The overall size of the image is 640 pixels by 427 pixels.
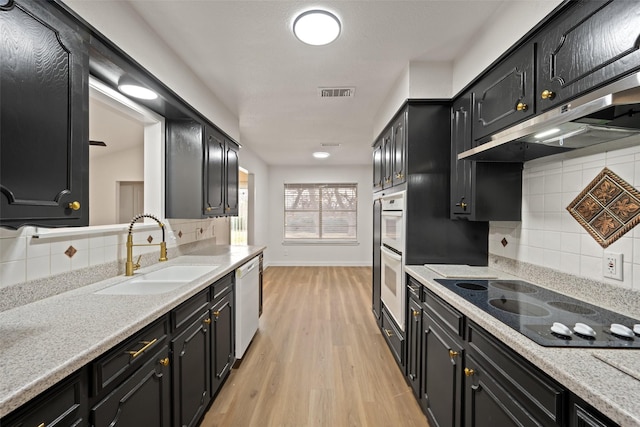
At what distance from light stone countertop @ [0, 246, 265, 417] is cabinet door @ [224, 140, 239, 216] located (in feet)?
5.37

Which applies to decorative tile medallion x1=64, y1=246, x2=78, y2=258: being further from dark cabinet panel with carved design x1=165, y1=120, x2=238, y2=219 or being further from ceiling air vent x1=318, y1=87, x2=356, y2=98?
ceiling air vent x1=318, y1=87, x2=356, y2=98

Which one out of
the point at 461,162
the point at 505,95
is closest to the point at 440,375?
the point at 461,162

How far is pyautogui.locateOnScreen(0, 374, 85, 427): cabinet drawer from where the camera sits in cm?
68

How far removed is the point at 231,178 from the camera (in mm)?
3229

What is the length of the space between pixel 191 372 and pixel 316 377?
1.12 meters

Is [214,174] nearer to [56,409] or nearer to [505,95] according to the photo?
[56,409]

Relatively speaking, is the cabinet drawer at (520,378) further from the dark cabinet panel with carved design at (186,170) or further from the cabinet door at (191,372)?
the dark cabinet panel with carved design at (186,170)

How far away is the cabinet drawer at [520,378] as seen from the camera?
2.65 ft

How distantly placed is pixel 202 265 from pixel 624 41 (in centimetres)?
259

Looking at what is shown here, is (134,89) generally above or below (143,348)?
above

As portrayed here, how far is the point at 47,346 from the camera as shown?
0.86 m

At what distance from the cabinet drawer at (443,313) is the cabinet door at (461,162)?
670mm

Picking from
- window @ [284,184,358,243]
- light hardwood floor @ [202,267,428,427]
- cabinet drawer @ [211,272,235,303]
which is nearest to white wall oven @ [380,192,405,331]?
light hardwood floor @ [202,267,428,427]

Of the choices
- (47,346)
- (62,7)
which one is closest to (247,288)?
(47,346)
